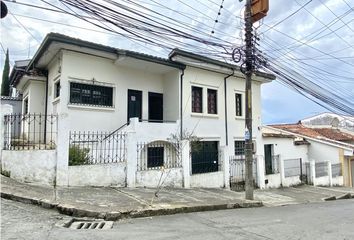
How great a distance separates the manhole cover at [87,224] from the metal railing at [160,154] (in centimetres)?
605

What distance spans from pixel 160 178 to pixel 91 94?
5.18 metres

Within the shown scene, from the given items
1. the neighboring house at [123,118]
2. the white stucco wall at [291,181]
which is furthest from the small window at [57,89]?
the white stucco wall at [291,181]

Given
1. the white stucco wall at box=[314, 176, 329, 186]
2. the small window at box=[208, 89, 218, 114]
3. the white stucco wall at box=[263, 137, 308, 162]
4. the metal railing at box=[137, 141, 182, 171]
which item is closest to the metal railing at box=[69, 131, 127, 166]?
the metal railing at box=[137, 141, 182, 171]

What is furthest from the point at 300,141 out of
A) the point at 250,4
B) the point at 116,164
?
the point at 116,164

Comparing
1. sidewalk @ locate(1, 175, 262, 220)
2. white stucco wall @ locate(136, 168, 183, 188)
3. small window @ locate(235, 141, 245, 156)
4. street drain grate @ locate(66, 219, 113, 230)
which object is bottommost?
street drain grate @ locate(66, 219, 113, 230)

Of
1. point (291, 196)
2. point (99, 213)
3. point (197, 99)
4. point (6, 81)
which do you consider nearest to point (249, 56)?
point (197, 99)

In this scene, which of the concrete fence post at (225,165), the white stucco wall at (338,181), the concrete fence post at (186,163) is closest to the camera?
the concrete fence post at (186,163)

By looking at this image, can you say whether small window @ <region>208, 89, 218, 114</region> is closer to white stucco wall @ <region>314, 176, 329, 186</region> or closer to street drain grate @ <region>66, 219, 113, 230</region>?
white stucco wall @ <region>314, 176, 329, 186</region>

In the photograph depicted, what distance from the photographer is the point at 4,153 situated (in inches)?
440

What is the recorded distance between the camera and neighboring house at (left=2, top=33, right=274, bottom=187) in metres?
11.5

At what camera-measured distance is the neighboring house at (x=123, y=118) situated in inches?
453

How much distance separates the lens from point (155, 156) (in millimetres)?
16406

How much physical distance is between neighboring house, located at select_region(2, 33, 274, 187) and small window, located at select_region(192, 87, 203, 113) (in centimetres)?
1

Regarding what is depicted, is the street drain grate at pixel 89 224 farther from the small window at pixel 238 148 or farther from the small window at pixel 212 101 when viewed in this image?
the small window at pixel 238 148
